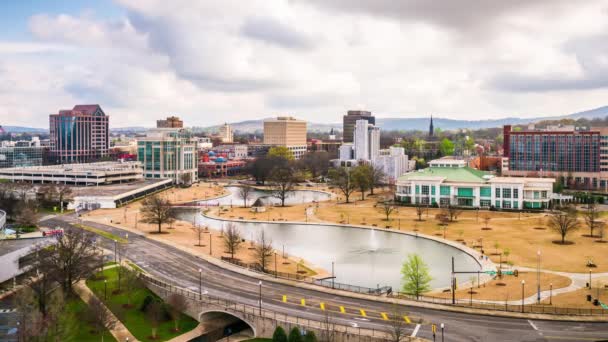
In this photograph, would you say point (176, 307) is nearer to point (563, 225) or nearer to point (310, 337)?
point (310, 337)

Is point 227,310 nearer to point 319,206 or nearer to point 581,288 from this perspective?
point 581,288

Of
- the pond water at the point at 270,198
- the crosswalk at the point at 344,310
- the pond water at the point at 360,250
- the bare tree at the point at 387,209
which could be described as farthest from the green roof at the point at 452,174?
the crosswalk at the point at 344,310

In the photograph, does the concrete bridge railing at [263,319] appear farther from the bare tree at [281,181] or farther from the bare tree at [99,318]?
the bare tree at [281,181]

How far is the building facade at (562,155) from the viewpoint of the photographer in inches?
4759

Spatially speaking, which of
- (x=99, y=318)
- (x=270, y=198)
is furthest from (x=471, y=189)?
(x=99, y=318)

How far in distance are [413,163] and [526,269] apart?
365 feet

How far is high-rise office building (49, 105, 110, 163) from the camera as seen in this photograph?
188m

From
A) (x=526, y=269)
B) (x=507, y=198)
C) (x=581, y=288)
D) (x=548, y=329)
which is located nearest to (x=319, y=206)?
(x=507, y=198)

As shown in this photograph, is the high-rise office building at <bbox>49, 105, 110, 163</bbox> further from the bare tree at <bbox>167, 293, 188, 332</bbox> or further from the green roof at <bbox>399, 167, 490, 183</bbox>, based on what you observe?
the bare tree at <bbox>167, 293, 188, 332</bbox>

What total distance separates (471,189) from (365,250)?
39.0m

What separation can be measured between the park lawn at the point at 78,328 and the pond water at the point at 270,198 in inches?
2599

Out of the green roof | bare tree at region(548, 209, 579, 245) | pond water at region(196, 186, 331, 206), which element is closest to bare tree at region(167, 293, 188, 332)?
bare tree at region(548, 209, 579, 245)

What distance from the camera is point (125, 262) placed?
52812 mm

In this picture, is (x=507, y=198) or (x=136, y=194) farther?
(x=136, y=194)
